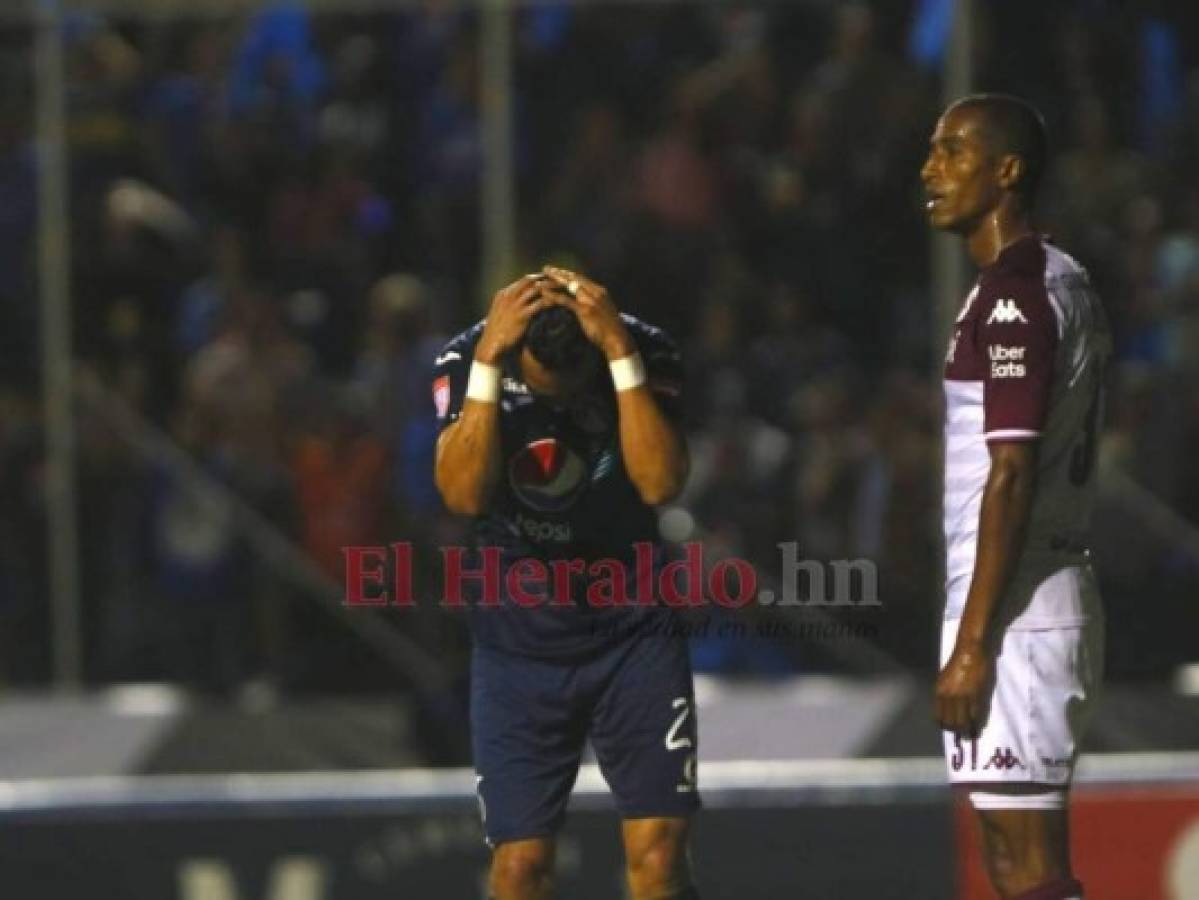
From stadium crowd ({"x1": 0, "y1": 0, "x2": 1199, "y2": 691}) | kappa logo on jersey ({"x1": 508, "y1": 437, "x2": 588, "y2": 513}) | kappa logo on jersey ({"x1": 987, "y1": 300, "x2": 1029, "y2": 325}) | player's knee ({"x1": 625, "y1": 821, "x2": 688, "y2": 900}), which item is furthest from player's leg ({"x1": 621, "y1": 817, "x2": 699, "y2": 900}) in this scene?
stadium crowd ({"x1": 0, "y1": 0, "x2": 1199, "y2": 691})

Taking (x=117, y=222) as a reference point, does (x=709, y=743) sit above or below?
below

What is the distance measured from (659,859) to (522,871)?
0.28m

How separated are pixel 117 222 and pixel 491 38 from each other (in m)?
1.36

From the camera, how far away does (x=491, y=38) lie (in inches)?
376

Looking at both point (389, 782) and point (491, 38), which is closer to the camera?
point (389, 782)

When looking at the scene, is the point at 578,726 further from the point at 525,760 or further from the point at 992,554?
the point at 992,554

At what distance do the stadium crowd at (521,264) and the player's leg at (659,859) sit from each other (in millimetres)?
3068

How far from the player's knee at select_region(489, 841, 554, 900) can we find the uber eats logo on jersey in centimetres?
142

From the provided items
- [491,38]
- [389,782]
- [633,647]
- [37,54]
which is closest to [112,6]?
[37,54]

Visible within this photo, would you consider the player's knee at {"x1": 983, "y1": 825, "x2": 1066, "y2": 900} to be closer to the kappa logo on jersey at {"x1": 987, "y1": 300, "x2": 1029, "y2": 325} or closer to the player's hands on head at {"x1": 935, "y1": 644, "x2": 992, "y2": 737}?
the player's hands on head at {"x1": 935, "y1": 644, "x2": 992, "y2": 737}

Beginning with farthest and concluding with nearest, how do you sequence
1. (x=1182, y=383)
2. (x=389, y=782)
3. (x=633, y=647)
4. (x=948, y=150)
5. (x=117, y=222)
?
(x=117, y=222) < (x=1182, y=383) < (x=389, y=782) < (x=633, y=647) < (x=948, y=150)

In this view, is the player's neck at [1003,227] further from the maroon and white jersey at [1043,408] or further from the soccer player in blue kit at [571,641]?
the soccer player in blue kit at [571,641]

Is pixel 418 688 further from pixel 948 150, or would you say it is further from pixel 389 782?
pixel 948 150

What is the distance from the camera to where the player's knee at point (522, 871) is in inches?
243
